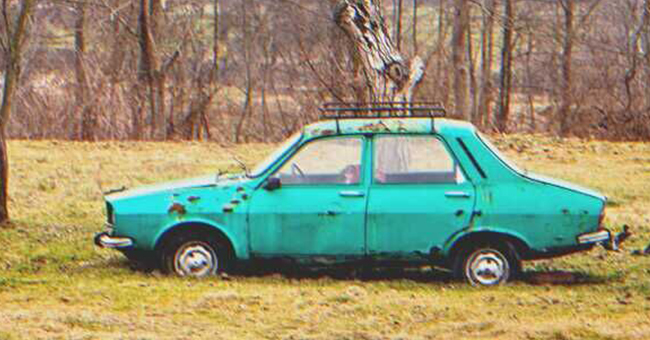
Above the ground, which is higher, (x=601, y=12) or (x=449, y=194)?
(x=601, y=12)

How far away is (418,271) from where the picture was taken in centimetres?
1166

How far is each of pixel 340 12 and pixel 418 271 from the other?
4.50 meters

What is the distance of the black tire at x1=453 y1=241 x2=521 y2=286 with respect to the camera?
414 inches

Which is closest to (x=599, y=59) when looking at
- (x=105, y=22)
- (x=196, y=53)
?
(x=196, y=53)

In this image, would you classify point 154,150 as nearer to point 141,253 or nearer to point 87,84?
point 87,84

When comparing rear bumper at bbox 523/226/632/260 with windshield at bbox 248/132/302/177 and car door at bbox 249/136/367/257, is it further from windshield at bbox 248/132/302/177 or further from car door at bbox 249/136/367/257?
windshield at bbox 248/132/302/177

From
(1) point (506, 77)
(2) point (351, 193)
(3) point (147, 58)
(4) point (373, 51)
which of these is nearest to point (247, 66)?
(1) point (506, 77)

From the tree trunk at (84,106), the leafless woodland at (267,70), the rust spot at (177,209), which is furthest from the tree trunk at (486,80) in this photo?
the rust spot at (177,209)

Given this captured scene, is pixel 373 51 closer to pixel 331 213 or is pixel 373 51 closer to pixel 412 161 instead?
pixel 412 161

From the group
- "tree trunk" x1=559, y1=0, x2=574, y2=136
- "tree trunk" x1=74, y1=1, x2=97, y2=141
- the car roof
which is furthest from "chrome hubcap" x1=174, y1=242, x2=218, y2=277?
"tree trunk" x1=559, y1=0, x2=574, y2=136

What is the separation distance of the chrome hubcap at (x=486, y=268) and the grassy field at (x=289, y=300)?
17 cm

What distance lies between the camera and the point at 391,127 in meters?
10.7

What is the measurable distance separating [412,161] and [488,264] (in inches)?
43.6

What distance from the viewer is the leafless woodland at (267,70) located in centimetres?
2933
